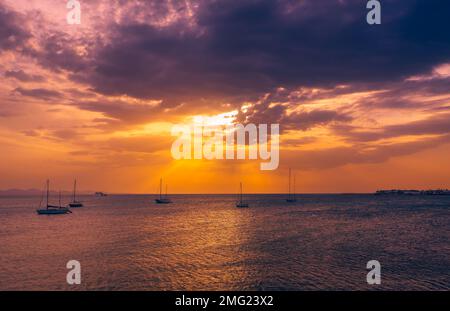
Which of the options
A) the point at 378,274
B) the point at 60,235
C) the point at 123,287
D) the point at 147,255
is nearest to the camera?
the point at 123,287

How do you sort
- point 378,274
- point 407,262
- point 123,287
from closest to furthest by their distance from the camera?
1. point 123,287
2. point 378,274
3. point 407,262

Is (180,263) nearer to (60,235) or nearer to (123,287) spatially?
(123,287)

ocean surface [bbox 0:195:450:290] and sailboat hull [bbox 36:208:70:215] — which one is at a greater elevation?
ocean surface [bbox 0:195:450:290]

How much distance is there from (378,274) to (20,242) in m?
58.0

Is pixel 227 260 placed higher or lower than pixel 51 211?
higher

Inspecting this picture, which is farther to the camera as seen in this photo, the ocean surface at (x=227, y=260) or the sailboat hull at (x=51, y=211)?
the sailboat hull at (x=51, y=211)

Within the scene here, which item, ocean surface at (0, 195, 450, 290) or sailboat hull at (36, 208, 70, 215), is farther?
sailboat hull at (36, 208, 70, 215)

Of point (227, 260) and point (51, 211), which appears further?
point (51, 211)

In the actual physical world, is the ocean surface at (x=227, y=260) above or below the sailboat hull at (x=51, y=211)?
above
